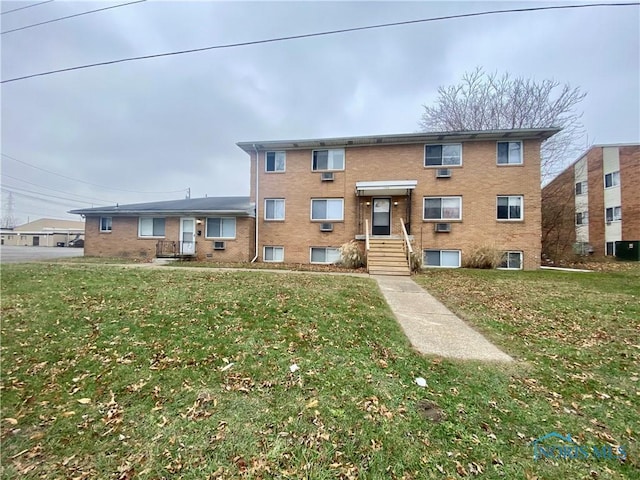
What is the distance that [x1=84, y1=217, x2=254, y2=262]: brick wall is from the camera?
51.0ft

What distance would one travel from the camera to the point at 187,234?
16.1 metres

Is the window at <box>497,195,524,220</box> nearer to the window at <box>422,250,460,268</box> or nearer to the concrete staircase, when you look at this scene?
the window at <box>422,250,460,268</box>

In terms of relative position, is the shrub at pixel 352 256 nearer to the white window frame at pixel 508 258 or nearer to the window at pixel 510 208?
the white window frame at pixel 508 258

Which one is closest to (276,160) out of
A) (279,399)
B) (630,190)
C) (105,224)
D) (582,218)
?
(105,224)

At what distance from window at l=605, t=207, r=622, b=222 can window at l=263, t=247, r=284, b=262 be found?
1040 inches

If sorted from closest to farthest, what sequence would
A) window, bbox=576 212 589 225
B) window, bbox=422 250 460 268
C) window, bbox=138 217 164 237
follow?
window, bbox=422 250 460 268 → window, bbox=138 217 164 237 → window, bbox=576 212 589 225

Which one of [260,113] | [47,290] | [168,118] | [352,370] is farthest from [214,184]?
[352,370]

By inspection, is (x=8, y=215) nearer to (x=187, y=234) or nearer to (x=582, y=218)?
(x=187, y=234)

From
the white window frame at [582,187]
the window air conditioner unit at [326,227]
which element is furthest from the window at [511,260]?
the white window frame at [582,187]

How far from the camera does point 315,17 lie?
22.5ft

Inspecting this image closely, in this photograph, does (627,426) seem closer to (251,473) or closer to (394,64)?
(251,473)

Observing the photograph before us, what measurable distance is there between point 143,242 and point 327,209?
10932 mm

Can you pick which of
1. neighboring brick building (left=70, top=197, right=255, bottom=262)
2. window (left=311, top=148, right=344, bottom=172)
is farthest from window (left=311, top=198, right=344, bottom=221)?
neighboring brick building (left=70, top=197, right=255, bottom=262)

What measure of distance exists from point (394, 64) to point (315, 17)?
5.11m
